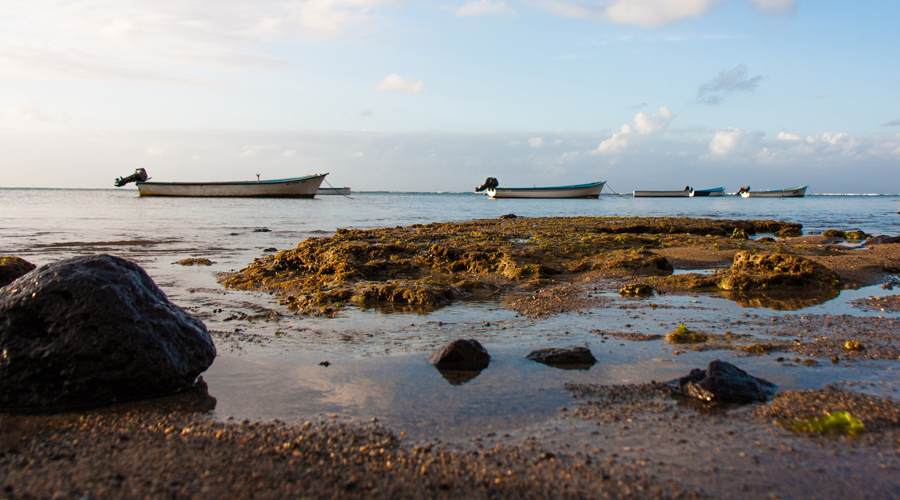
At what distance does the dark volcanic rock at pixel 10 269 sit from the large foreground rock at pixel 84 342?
4716 millimetres

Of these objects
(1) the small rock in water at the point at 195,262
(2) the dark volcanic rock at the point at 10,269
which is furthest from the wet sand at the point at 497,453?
(1) the small rock in water at the point at 195,262

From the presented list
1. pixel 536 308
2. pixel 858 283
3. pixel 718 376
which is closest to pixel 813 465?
pixel 718 376

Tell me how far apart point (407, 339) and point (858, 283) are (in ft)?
25.8

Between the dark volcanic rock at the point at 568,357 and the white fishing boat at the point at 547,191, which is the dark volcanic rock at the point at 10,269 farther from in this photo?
the white fishing boat at the point at 547,191

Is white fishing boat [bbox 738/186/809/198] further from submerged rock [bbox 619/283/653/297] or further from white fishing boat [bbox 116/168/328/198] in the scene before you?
submerged rock [bbox 619/283/653/297]

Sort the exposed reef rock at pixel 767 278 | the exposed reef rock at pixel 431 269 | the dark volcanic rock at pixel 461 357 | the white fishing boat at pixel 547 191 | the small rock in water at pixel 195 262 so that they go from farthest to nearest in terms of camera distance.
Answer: the white fishing boat at pixel 547 191
the small rock in water at pixel 195 262
the exposed reef rock at pixel 767 278
the exposed reef rock at pixel 431 269
the dark volcanic rock at pixel 461 357

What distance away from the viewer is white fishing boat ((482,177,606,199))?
7731cm

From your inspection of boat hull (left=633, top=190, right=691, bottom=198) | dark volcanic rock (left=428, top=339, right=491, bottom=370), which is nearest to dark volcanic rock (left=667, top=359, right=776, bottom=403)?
dark volcanic rock (left=428, top=339, right=491, bottom=370)

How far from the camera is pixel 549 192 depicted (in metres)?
78.1

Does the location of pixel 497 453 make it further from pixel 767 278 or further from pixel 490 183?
pixel 490 183

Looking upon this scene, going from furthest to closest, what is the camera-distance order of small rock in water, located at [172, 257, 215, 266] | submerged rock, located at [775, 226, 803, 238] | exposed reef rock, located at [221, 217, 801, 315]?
submerged rock, located at [775, 226, 803, 238] → small rock in water, located at [172, 257, 215, 266] → exposed reef rock, located at [221, 217, 801, 315]

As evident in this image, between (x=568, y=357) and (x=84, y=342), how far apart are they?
4003 mm

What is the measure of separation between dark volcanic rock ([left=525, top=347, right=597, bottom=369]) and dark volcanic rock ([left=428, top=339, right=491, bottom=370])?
1.71 ft

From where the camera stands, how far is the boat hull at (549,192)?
7737 centimetres
